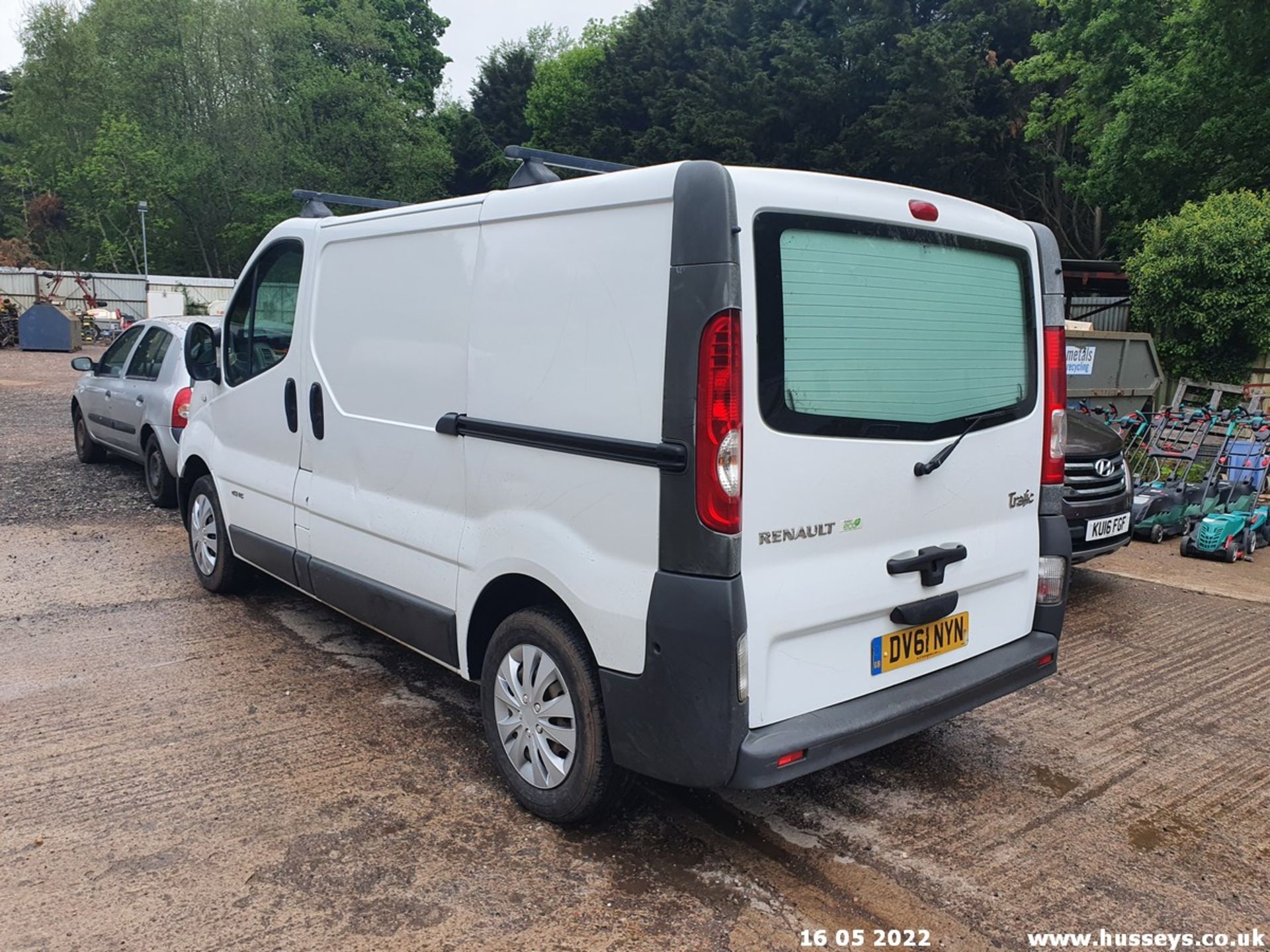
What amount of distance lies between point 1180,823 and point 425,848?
104 inches

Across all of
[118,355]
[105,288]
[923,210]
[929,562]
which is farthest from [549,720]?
[105,288]

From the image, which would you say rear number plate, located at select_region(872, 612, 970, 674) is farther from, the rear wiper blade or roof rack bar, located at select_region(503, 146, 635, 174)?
roof rack bar, located at select_region(503, 146, 635, 174)

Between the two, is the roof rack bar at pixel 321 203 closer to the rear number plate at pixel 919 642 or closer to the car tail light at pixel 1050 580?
the rear number plate at pixel 919 642

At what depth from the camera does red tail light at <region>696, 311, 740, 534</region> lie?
103 inches

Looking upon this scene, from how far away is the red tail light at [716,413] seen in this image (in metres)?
2.63

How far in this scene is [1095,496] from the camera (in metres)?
6.07

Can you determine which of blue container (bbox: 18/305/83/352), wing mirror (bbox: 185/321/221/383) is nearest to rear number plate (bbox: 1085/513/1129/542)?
wing mirror (bbox: 185/321/221/383)

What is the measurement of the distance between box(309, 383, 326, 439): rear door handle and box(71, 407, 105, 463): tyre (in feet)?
22.7

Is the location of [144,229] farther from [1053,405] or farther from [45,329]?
[1053,405]

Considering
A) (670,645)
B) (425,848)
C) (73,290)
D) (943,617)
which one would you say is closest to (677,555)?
(670,645)

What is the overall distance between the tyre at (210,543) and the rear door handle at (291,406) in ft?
3.81

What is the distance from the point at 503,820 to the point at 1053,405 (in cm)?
255

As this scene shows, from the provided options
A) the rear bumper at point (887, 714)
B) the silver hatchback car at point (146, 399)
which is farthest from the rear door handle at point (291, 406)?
the silver hatchback car at point (146, 399)

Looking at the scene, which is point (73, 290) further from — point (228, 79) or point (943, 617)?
point (943, 617)
